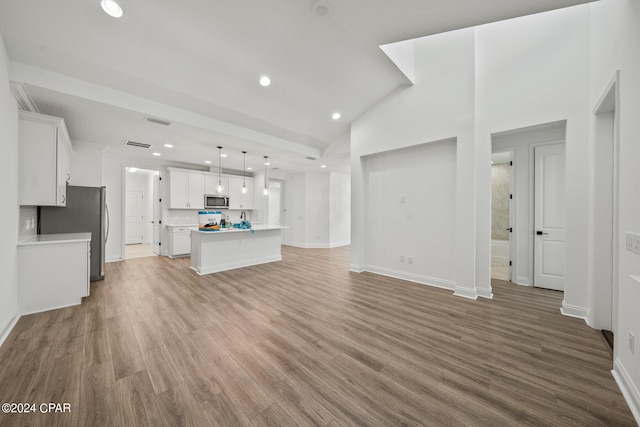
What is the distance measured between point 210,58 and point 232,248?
357 centimetres

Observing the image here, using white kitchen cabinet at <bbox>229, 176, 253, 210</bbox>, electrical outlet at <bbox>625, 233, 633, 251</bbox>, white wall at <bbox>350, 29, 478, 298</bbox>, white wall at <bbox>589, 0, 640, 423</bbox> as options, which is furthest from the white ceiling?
white kitchen cabinet at <bbox>229, 176, 253, 210</bbox>

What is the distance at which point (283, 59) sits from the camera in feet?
10.8

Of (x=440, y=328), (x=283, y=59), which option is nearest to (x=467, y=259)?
(x=440, y=328)

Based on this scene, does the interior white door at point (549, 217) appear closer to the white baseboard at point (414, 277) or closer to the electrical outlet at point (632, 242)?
the white baseboard at point (414, 277)

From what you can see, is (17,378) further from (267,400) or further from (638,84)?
(638,84)

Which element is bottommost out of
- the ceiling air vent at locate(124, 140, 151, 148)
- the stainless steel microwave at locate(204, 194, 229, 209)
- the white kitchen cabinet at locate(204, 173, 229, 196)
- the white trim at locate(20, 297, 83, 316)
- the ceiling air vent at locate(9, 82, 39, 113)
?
the white trim at locate(20, 297, 83, 316)

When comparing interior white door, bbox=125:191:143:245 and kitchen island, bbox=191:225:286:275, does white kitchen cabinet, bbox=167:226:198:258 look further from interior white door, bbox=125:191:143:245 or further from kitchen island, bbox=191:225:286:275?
interior white door, bbox=125:191:143:245

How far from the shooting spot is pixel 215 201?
7.50 metres

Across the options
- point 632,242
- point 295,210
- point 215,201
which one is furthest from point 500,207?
point 215,201

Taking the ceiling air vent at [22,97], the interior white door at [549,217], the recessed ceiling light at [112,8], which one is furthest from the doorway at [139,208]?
→ the interior white door at [549,217]

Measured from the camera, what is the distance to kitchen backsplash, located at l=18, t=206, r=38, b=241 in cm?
316

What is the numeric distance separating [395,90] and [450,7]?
2.07 m

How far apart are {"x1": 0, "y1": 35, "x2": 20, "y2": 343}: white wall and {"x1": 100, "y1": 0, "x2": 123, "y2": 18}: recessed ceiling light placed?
1060 mm

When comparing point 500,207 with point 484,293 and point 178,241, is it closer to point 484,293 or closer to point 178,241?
point 484,293
